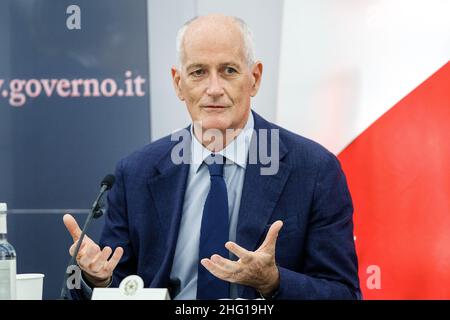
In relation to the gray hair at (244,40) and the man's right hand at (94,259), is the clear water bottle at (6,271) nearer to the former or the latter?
the man's right hand at (94,259)

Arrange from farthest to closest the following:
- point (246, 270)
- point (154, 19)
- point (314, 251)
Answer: point (154, 19) < point (314, 251) < point (246, 270)

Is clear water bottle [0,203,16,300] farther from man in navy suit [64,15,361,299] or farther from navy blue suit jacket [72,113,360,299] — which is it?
navy blue suit jacket [72,113,360,299]

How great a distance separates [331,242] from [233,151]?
44 cm

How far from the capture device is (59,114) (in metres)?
3.29

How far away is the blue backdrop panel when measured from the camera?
3273 millimetres

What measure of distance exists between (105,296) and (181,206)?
75 centimetres

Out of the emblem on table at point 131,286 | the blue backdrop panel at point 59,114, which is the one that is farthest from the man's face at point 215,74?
the emblem on table at point 131,286

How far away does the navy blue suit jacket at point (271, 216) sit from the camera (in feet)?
8.07

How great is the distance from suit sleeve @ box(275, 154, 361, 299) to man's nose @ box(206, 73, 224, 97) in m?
0.41

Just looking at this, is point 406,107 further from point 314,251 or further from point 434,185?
point 314,251

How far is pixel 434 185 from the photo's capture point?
3027 mm

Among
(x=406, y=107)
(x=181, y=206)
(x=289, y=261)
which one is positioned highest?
(x=406, y=107)

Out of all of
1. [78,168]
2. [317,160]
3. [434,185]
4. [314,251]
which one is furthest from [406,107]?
[78,168]

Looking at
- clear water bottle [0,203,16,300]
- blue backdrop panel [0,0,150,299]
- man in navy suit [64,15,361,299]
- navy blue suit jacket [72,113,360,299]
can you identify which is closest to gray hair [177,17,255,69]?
man in navy suit [64,15,361,299]
